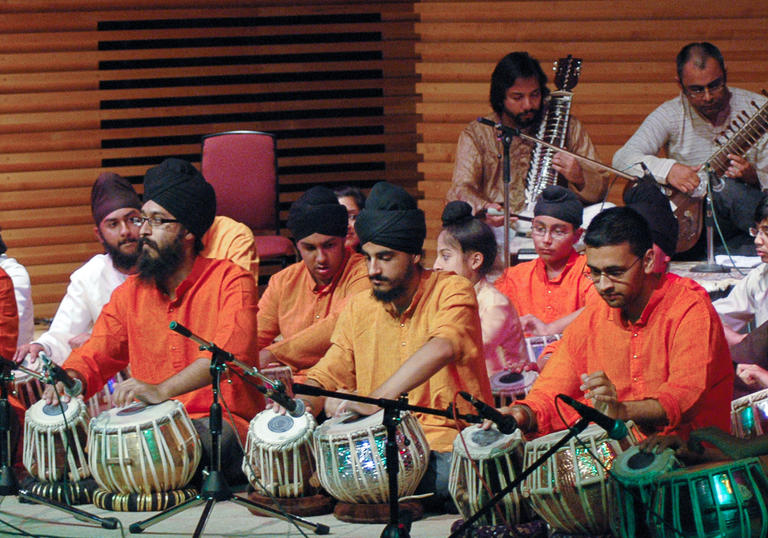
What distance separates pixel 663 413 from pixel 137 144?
22.5ft

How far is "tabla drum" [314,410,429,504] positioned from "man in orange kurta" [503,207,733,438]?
1.81 ft

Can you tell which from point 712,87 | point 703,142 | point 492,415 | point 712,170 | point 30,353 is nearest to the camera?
point 492,415

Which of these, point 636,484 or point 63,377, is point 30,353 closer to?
point 63,377

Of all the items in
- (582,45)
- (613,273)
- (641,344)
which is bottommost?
(641,344)

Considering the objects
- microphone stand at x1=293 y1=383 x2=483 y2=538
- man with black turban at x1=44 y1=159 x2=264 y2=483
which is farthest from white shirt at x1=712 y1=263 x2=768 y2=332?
microphone stand at x1=293 y1=383 x2=483 y2=538

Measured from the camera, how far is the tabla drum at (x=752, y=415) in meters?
4.79

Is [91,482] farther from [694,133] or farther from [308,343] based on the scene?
[694,133]

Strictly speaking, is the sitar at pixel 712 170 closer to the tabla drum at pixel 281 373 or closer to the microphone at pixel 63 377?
the tabla drum at pixel 281 373

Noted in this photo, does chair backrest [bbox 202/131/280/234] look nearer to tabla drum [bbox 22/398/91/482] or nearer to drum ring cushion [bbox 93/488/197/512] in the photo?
tabla drum [bbox 22/398/91/482]

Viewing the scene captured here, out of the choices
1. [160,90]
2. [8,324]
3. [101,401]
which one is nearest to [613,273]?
[101,401]

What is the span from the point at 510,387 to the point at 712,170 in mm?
2612

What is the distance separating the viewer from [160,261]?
537 cm

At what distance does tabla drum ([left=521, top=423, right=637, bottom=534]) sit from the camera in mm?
4086

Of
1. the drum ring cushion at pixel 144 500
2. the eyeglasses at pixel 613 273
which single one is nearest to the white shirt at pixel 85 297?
the drum ring cushion at pixel 144 500
